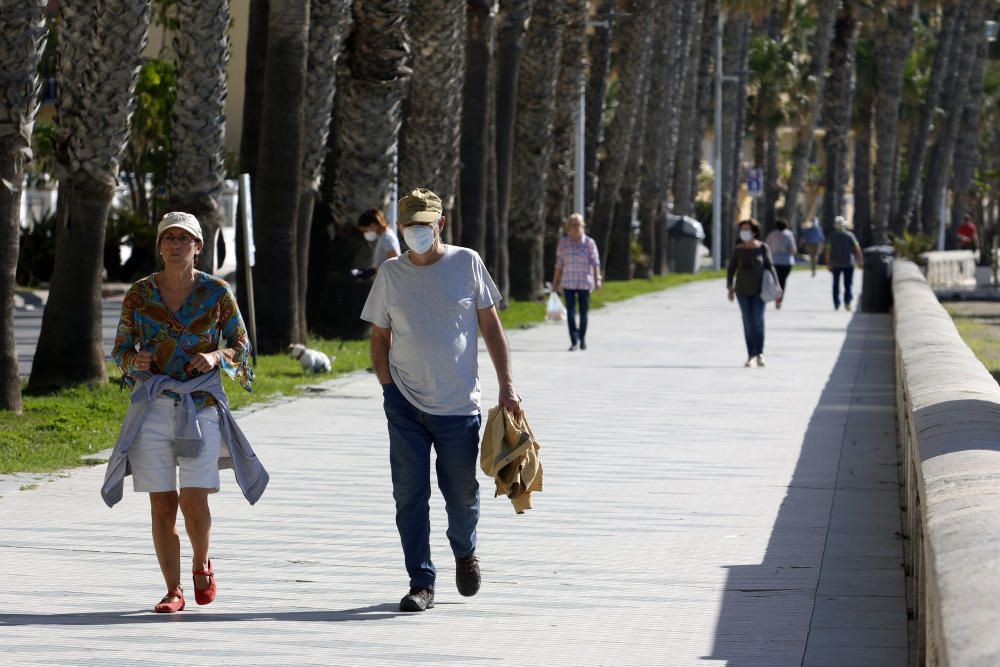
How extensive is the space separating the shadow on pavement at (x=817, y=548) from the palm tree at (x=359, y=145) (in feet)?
27.3

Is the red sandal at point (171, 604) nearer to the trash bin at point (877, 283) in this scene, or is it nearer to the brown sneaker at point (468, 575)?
the brown sneaker at point (468, 575)

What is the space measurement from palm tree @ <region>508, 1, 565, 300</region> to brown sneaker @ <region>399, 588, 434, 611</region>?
86.6 ft

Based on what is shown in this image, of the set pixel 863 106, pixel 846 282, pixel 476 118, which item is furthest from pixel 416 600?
pixel 863 106

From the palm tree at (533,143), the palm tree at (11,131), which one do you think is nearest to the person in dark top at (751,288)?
the palm tree at (11,131)

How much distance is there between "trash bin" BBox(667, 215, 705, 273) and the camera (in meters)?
55.5

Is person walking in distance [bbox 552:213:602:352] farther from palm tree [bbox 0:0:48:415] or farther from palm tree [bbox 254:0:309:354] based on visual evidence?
palm tree [bbox 0:0:48:415]

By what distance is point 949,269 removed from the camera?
45812mm

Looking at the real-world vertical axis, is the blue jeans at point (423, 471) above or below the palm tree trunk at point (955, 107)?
below

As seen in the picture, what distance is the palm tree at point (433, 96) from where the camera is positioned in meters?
25.9

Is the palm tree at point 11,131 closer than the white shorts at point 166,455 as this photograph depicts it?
No

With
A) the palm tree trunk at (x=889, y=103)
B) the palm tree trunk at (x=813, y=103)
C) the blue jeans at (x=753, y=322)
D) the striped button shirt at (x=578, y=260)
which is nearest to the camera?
the blue jeans at (x=753, y=322)

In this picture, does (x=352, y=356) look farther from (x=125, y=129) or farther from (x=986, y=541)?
(x=986, y=541)

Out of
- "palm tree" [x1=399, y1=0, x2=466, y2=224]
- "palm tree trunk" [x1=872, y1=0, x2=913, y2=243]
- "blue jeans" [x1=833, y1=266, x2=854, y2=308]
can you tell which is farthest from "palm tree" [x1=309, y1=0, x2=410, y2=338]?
"palm tree trunk" [x1=872, y1=0, x2=913, y2=243]

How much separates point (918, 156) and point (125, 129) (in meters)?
48.9
